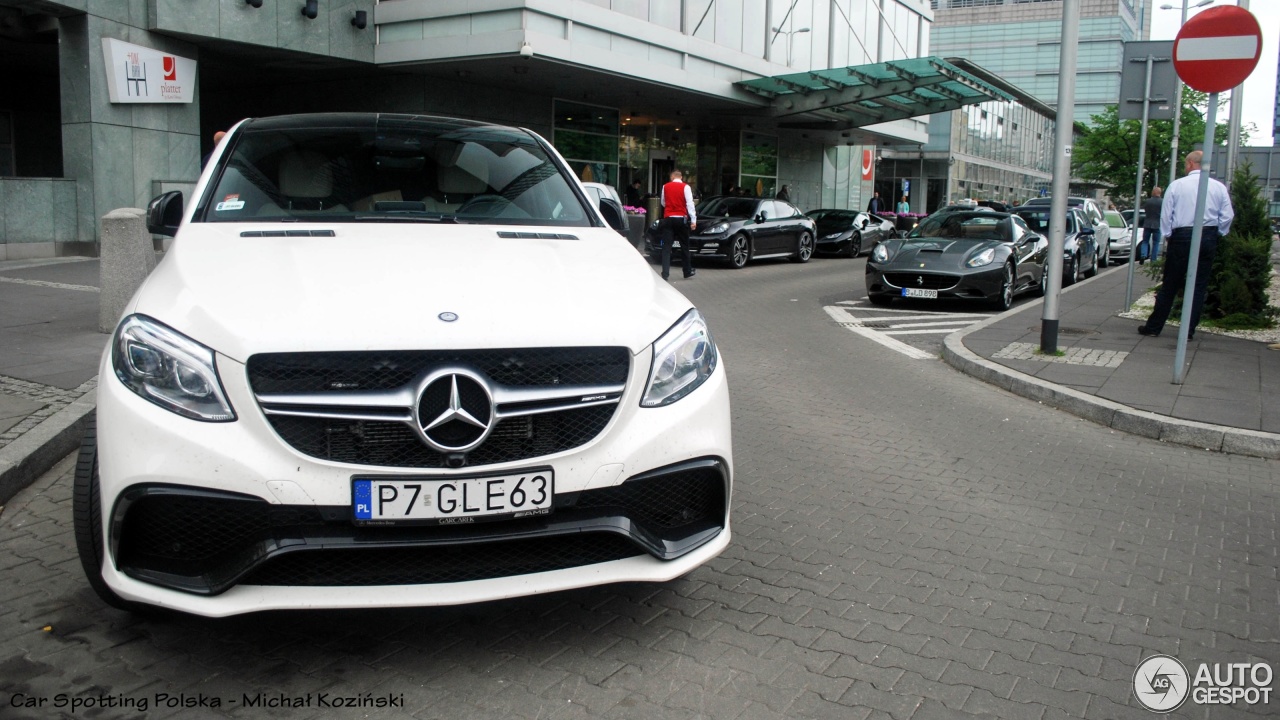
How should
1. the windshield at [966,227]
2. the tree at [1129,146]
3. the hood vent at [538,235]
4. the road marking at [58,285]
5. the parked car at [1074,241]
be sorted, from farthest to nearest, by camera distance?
the tree at [1129,146], the parked car at [1074,241], the windshield at [966,227], the road marking at [58,285], the hood vent at [538,235]

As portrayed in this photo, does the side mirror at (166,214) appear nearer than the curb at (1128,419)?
Yes

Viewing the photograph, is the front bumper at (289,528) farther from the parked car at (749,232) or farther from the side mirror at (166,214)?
the parked car at (749,232)

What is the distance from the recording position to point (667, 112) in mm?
32438

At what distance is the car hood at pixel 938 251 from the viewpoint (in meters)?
13.6

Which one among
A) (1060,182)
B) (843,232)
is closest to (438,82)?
(843,232)

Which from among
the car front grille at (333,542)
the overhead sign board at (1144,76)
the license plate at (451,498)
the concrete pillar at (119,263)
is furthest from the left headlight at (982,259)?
the license plate at (451,498)

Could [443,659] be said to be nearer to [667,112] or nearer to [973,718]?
[973,718]

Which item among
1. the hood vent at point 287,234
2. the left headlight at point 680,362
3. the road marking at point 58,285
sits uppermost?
the hood vent at point 287,234

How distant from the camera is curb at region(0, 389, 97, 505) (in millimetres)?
4676

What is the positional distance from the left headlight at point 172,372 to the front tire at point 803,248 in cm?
2111

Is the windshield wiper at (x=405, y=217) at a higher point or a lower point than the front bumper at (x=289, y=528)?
higher

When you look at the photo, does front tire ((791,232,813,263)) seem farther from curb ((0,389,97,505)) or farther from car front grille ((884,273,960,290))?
curb ((0,389,97,505))

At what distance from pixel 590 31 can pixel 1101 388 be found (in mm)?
18463

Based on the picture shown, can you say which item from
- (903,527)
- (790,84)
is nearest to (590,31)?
(790,84)
